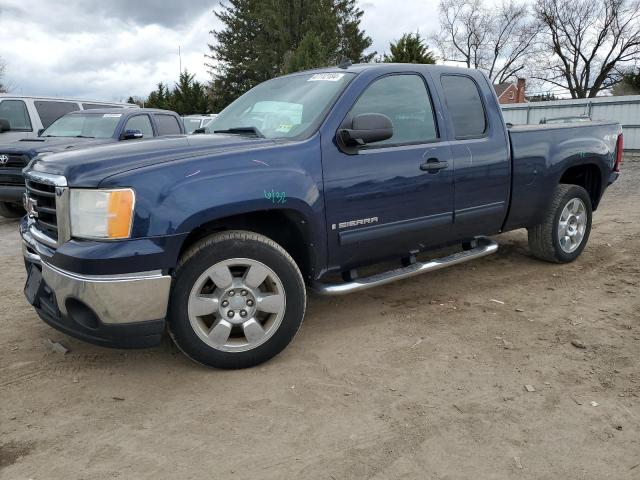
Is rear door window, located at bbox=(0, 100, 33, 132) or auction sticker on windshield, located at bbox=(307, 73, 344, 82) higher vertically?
rear door window, located at bbox=(0, 100, 33, 132)

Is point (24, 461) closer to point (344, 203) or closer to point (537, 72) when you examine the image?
point (344, 203)

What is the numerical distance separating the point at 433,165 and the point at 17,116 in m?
8.67

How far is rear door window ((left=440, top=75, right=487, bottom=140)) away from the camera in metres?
4.33

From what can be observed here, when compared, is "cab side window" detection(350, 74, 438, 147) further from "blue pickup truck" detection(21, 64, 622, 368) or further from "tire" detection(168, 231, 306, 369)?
"tire" detection(168, 231, 306, 369)

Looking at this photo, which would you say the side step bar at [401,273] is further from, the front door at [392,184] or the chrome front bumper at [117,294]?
the chrome front bumper at [117,294]

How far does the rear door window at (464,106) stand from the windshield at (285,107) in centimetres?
96

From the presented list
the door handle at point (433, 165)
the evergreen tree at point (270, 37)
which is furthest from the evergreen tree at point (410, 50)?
the door handle at point (433, 165)

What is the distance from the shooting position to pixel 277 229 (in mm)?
3645

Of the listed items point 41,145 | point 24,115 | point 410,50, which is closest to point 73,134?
point 41,145

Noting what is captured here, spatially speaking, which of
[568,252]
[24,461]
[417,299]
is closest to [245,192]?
[24,461]

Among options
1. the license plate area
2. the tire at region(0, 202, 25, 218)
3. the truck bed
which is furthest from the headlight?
the tire at region(0, 202, 25, 218)

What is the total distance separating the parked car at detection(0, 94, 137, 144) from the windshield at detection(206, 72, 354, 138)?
6.81 m

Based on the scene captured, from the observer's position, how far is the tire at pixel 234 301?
306cm

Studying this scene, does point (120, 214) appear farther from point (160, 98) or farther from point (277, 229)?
point (160, 98)
